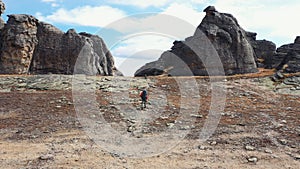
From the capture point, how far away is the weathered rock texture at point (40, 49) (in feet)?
118

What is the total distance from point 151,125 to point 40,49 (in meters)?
27.6

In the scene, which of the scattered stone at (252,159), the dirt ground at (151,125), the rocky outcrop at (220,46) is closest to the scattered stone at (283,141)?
the dirt ground at (151,125)

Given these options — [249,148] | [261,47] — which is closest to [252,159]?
[249,148]

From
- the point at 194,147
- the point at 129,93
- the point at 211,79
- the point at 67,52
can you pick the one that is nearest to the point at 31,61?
the point at 67,52

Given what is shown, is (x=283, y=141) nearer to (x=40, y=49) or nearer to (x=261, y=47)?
(x=40, y=49)

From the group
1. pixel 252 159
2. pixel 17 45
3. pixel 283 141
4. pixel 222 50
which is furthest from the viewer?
pixel 222 50

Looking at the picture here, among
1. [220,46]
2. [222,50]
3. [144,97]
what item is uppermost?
[220,46]

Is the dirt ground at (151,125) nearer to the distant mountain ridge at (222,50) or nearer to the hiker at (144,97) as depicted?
the hiker at (144,97)

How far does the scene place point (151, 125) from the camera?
16594 mm

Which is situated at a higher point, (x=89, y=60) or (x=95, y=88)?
(x=89, y=60)

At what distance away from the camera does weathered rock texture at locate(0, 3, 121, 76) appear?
35.9 meters

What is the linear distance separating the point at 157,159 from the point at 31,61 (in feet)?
105

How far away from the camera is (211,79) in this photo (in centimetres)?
2950

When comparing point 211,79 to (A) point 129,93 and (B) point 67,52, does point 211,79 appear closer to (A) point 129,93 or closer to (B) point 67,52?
(A) point 129,93
